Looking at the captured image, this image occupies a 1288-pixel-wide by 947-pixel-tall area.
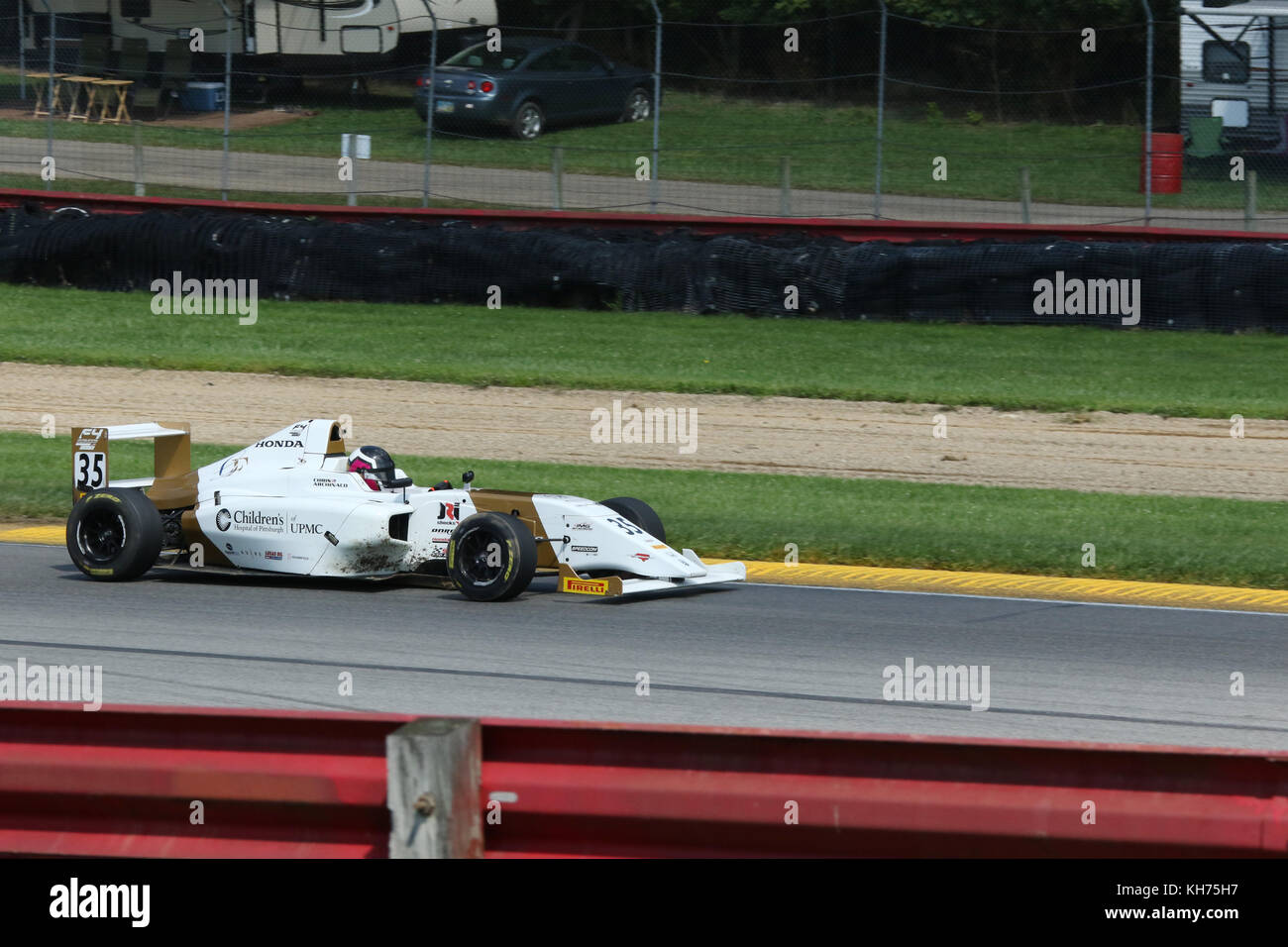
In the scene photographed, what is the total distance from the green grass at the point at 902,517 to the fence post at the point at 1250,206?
8392 mm

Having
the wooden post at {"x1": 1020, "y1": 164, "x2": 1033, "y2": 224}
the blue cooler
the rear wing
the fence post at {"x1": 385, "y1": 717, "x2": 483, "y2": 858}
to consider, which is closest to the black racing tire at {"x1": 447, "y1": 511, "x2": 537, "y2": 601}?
the rear wing

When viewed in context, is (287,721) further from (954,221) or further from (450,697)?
(954,221)

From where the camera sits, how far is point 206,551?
10734 millimetres

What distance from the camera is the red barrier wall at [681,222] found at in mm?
21047

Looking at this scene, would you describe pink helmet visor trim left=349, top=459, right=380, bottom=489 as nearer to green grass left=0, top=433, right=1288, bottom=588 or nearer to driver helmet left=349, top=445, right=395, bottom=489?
driver helmet left=349, top=445, right=395, bottom=489

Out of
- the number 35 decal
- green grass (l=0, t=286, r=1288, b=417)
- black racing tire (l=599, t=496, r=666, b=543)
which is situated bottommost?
black racing tire (l=599, t=496, r=666, b=543)

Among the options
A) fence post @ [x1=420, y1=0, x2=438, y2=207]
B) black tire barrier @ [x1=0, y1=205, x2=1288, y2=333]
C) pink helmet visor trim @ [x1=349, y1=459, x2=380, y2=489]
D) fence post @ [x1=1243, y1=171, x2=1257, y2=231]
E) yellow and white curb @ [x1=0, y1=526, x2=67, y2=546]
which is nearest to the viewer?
pink helmet visor trim @ [x1=349, y1=459, x2=380, y2=489]

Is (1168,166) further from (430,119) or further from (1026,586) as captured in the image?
(1026,586)

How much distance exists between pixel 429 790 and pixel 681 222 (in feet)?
60.8

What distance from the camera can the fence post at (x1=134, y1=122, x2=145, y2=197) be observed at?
2505 centimetres

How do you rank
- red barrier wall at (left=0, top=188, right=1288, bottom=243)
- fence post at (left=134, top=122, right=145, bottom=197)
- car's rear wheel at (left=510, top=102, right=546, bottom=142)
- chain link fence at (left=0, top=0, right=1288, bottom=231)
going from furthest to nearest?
car's rear wheel at (left=510, top=102, right=546, bottom=142)
fence post at (left=134, top=122, right=145, bottom=197)
chain link fence at (left=0, top=0, right=1288, bottom=231)
red barrier wall at (left=0, top=188, right=1288, bottom=243)

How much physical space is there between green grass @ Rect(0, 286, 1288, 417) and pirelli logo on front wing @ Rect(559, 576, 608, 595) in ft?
27.4

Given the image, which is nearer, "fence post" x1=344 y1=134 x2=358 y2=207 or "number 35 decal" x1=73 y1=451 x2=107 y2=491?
"number 35 decal" x1=73 y1=451 x2=107 y2=491
